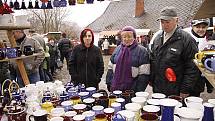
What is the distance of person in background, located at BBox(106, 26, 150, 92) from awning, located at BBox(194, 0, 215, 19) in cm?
86

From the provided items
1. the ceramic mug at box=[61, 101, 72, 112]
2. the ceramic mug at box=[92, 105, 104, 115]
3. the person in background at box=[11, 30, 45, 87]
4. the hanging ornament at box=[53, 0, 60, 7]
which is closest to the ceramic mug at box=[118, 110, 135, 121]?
the ceramic mug at box=[92, 105, 104, 115]

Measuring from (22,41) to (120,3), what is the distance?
82.1ft

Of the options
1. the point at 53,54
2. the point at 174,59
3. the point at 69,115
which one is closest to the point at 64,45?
the point at 53,54

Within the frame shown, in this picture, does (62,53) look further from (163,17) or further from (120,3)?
(120,3)

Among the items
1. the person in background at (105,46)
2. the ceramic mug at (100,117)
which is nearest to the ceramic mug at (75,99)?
the ceramic mug at (100,117)

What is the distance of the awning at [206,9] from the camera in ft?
6.53

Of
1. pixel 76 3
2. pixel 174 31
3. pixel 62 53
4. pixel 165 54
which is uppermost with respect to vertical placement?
pixel 76 3

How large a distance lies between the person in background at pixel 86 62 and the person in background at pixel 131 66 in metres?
0.63

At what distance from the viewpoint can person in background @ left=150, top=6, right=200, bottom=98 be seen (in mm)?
2828

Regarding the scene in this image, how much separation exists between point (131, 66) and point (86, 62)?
0.82 meters

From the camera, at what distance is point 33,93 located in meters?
2.44

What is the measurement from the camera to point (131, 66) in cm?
302

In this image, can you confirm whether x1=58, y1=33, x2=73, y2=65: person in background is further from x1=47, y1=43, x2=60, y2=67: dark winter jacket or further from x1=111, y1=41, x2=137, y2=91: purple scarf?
x1=111, y1=41, x2=137, y2=91: purple scarf

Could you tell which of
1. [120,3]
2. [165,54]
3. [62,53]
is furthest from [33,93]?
[120,3]
